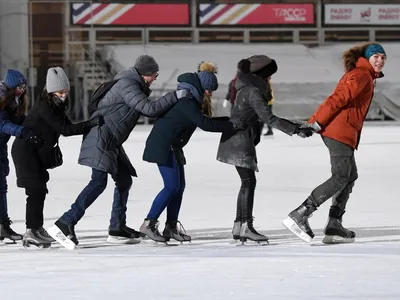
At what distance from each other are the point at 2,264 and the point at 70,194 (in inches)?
189

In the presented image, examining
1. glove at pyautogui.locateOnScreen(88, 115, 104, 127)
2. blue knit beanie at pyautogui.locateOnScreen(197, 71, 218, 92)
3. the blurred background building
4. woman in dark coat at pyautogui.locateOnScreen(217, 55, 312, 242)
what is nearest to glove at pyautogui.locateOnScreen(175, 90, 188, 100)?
blue knit beanie at pyautogui.locateOnScreen(197, 71, 218, 92)

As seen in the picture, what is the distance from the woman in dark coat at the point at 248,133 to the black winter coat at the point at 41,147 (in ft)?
3.22

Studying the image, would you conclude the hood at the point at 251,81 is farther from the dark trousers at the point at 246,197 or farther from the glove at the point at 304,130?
the dark trousers at the point at 246,197

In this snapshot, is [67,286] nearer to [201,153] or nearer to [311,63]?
[201,153]

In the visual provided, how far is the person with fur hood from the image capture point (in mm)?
8656

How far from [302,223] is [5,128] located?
2.06 m

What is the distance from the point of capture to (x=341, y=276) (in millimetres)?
7105

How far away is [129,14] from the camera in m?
36.3

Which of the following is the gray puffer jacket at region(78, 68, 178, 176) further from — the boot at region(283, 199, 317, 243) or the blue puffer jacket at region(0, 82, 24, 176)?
the boot at region(283, 199, 317, 243)

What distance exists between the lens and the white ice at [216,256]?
21.9 feet

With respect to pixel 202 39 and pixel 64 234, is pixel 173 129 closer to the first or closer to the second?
pixel 64 234

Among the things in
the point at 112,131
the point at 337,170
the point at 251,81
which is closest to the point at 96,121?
the point at 112,131

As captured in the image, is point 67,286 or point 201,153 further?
point 201,153

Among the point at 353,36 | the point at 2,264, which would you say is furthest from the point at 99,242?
the point at 353,36
